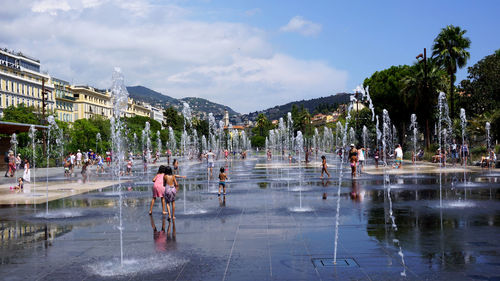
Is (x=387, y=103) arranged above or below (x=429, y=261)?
above

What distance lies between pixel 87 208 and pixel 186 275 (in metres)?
7.87

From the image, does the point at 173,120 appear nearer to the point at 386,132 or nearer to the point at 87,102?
the point at 87,102

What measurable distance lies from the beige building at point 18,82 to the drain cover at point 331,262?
72769mm

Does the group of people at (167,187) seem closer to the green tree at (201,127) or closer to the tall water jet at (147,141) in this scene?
the tall water jet at (147,141)

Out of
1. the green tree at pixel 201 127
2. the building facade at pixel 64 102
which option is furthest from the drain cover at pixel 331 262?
the green tree at pixel 201 127

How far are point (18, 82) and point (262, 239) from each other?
8446 centimetres

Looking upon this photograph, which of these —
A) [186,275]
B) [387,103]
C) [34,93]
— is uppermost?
[34,93]

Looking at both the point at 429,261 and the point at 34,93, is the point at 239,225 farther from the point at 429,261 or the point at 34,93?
the point at 34,93

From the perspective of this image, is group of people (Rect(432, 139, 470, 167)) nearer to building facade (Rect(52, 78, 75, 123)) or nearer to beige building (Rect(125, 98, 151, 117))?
building facade (Rect(52, 78, 75, 123))

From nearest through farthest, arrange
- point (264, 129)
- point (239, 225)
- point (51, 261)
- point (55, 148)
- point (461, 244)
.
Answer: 1. point (51, 261)
2. point (461, 244)
3. point (239, 225)
4. point (55, 148)
5. point (264, 129)

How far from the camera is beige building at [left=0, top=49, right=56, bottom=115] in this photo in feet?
250

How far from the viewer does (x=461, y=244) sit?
7.50 meters

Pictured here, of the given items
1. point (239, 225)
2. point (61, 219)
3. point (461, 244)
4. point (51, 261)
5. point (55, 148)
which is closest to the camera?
point (51, 261)

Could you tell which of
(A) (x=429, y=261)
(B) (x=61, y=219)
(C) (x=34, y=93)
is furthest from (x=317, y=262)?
(C) (x=34, y=93)
